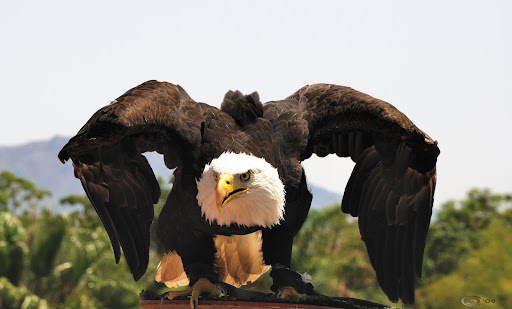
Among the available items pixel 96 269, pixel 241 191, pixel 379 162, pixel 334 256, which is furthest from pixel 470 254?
pixel 241 191

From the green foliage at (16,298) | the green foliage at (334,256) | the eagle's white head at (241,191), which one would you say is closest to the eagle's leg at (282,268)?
the eagle's white head at (241,191)

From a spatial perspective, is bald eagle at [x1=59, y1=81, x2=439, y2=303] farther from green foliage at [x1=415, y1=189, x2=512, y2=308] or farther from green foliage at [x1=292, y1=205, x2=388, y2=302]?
green foliage at [x1=292, y1=205, x2=388, y2=302]

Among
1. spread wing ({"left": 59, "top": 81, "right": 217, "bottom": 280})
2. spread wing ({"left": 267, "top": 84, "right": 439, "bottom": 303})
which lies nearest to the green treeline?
spread wing ({"left": 59, "top": 81, "right": 217, "bottom": 280})

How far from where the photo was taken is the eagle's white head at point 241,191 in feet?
18.6

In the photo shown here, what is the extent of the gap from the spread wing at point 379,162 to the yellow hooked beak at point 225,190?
0.75m

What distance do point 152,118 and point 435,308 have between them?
42.1 ft

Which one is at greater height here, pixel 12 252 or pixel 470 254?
pixel 470 254

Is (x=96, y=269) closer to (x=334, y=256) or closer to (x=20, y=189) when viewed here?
(x=334, y=256)

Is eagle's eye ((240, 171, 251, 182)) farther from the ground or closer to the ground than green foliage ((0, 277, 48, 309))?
farther from the ground

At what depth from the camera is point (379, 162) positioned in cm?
688

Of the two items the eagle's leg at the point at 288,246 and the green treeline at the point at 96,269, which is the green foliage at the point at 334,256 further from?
the eagle's leg at the point at 288,246

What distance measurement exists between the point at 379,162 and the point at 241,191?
1.54m

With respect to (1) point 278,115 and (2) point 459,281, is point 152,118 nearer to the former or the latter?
(1) point 278,115

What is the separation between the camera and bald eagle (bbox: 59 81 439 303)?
5.92 m
